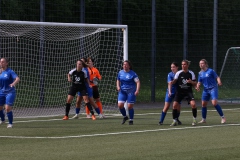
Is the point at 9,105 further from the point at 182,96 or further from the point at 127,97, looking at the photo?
the point at 182,96

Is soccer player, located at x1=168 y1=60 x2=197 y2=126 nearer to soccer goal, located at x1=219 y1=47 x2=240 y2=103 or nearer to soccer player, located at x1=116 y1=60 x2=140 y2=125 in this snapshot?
soccer player, located at x1=116 y1=60 x2=140 y2=125

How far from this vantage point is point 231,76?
32094 millimetres

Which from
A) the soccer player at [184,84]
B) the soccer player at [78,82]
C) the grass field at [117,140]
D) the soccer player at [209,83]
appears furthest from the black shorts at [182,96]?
the soccer player at [78,82]

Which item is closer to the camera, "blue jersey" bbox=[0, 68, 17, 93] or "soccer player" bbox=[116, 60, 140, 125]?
"blue jersey" bbox=[0, 68, 17, 93]

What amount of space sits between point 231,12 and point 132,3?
5.93 meters

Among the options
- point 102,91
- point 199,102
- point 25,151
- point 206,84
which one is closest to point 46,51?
point 102,91

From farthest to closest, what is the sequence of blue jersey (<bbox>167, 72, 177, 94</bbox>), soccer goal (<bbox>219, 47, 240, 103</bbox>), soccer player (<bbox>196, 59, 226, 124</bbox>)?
soccer goal (<bbox>219, 47, 240, 103</bbox>) → soccer player (<bbox>196, 59, 226, 124</bbox>) → blue jersey (<bbox>167, 72, 177, 94</bbox>)

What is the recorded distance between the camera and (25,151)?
12.7m

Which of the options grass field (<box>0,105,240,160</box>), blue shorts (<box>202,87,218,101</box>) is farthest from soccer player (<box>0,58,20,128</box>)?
blue shorts (<box>202,87,218,101</box>)

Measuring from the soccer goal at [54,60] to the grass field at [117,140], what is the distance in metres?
2.60

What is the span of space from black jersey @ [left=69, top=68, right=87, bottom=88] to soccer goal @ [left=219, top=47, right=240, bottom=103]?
1219 cm

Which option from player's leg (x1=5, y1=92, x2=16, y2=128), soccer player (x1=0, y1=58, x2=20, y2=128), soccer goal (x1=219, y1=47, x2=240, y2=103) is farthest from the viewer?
soccer goal (x1=219, y1=47, x2=240, y2=103)

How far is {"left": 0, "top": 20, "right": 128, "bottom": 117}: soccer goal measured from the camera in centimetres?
2330

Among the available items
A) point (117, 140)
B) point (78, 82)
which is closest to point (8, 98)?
point (78, 82)
